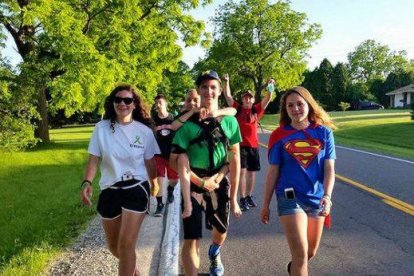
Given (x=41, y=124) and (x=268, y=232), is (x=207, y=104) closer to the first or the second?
(x=268, y=232)

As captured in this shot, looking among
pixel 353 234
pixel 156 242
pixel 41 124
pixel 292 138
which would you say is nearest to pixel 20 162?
pixel 41 124

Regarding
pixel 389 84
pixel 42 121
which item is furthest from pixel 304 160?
pixel 389 84

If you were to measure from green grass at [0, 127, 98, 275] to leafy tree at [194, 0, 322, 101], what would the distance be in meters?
38.5

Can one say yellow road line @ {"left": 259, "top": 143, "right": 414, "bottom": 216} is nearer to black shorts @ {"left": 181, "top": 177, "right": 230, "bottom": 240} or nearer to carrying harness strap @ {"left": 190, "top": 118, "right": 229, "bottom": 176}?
black shorts @ {"left": 181, "top": 177, "right": 230, "bottom": 240}

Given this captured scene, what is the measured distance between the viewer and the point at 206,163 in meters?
4.52

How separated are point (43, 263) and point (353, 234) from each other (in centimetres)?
399

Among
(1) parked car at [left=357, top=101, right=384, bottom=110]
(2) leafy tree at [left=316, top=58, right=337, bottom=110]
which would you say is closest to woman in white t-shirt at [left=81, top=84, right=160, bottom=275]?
(2) leafy tree at [left=316, top=58, right=337, bottom=110]

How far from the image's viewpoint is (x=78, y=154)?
811 inches

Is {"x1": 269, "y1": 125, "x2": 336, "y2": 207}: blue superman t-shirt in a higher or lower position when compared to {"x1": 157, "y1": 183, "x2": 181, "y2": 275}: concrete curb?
higher

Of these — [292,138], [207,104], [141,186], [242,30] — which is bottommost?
[141,186]

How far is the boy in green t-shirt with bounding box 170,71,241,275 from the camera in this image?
443 centimetres

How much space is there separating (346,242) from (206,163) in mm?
2697

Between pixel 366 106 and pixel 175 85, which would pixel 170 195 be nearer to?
pixel 175 85

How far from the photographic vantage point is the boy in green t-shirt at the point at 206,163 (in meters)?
4.43
